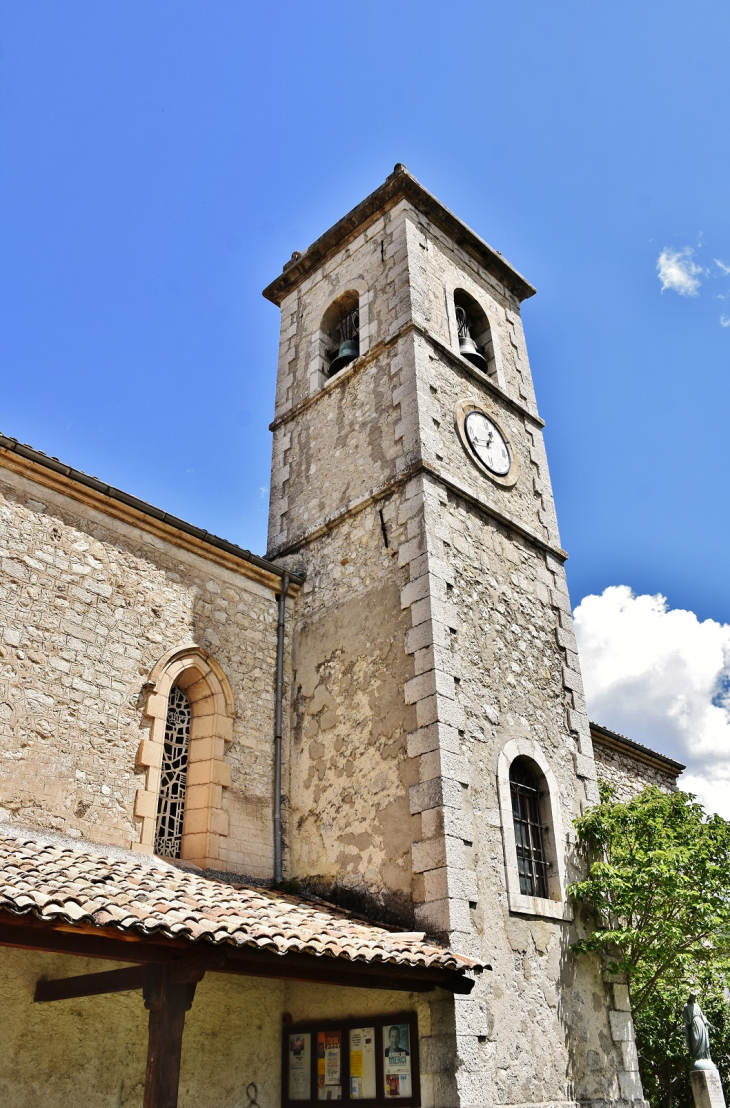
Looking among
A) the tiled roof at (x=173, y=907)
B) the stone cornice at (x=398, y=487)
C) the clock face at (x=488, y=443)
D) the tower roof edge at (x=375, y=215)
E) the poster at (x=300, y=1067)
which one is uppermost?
the tower roof edge at (x=375, y=215)

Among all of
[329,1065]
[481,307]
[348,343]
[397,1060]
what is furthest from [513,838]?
[481,307]

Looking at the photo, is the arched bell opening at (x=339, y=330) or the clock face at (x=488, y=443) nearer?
the clock face at (x=488, y=443)

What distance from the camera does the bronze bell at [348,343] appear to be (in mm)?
11289

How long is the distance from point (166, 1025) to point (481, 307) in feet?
32.5

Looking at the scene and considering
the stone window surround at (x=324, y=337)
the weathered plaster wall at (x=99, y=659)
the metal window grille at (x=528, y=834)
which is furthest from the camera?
the stone window surround at (x=324, y=337)

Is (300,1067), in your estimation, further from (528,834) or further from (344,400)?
(344,400)

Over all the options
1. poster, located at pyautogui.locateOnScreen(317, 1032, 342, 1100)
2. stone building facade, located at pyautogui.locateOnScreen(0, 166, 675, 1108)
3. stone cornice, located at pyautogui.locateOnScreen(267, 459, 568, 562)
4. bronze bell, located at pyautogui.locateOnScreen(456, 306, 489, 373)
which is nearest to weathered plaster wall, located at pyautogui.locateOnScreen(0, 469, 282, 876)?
stone building facade, located at pyautogui.locateOnScreen(0, 166, 675, 1108)

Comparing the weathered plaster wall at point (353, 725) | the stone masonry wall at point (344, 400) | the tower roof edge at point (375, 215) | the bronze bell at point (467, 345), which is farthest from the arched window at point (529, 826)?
the tower roof edge at point (375, 215)

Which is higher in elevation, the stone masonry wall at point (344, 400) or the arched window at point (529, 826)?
the stone masonry wall at point (344, 400)

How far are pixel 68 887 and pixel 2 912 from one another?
30.6 inches

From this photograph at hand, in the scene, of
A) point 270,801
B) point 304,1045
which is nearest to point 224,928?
point 304,1045

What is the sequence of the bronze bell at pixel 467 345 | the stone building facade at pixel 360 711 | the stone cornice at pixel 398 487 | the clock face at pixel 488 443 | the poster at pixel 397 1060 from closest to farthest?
the poster at pixel 397 1060, the stone building facade at pixel 360 711, the stone cornice at pixel 398 487, the clock face at pixel 488 443, the bronze bell at pixel 467 345

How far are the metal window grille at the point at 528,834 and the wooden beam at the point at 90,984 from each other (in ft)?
11.8

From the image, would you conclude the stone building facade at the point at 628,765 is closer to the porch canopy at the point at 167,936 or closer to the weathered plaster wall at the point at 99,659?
the weathered plaster wall at the point at 99,659
